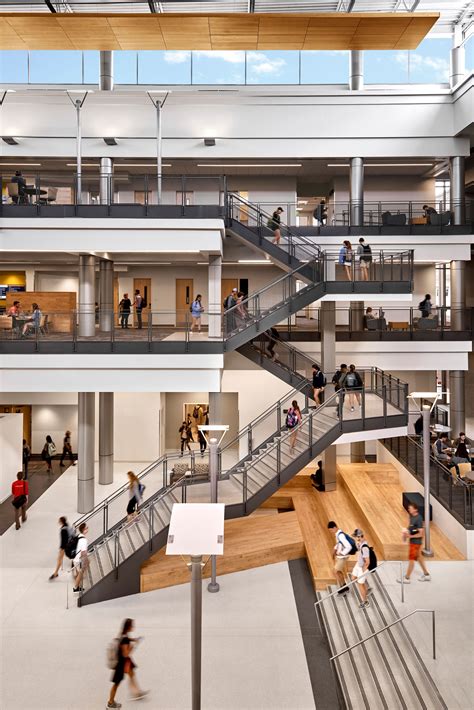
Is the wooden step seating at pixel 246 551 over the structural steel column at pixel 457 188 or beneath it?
beneath

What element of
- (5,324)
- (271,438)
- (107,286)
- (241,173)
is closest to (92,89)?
(241,173)

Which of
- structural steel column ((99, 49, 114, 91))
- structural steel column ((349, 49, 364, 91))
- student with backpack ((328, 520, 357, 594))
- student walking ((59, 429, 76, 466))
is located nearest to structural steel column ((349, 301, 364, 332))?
structural steel column ((349, 49, 364, 91))

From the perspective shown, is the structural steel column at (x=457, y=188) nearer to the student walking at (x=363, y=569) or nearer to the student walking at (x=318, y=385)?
the student walking at (x=318, y=385)

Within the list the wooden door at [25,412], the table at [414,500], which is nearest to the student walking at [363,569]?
the table at [414,500]

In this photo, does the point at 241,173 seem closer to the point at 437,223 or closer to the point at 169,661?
the point at 437,223

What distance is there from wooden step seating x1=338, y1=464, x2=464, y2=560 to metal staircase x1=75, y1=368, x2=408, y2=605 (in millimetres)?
2417

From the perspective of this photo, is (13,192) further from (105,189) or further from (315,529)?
(315,529)

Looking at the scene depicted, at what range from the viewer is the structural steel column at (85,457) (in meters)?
17.7

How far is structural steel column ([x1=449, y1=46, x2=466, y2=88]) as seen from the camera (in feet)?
73.0

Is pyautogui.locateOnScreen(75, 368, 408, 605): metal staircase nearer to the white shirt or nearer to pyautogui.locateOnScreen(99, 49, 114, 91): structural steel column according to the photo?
the white shirt

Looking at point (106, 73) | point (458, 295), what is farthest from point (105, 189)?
point (458, 295)

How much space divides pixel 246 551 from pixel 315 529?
8.45 ft

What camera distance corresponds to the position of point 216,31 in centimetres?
1332

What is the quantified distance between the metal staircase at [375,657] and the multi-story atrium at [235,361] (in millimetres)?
56
